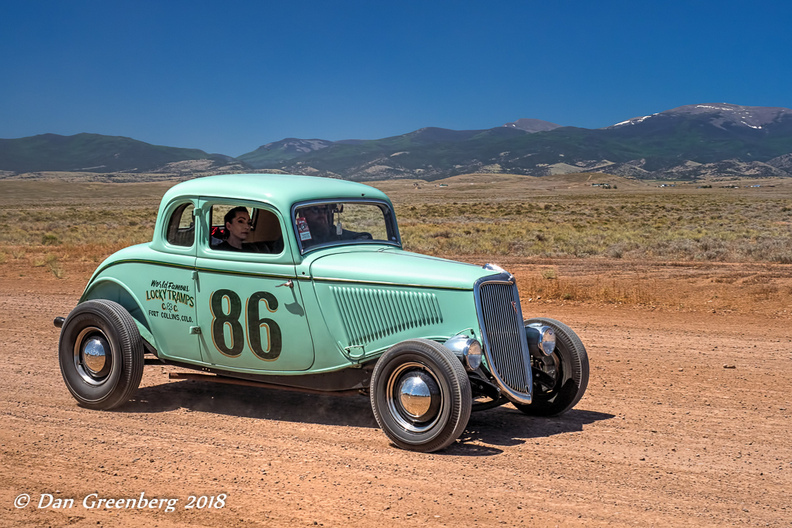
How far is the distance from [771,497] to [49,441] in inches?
219

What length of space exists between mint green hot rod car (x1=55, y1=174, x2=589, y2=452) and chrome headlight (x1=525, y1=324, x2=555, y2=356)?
0.01 m

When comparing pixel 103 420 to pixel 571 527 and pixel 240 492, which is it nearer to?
pixel 240 492

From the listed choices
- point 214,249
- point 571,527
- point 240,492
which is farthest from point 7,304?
point 571,527

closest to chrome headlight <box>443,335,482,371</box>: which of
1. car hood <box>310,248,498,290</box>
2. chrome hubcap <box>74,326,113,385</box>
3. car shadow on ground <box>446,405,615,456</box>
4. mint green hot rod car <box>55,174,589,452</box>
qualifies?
mint green hot rod car <box>55,174,589,452</box>

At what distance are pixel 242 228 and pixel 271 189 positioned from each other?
60cm

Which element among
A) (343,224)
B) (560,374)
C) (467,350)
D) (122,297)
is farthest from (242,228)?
(560,374)

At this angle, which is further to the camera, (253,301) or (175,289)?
(175,289)

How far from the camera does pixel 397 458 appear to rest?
19.0ft

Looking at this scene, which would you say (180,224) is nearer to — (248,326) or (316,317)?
(248,326)

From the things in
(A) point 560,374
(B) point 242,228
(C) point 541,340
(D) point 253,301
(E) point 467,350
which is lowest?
(A) point 560,374

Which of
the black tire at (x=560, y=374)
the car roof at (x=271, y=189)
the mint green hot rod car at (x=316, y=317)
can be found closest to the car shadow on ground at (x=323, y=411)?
the black tire at (x=560, y=374)

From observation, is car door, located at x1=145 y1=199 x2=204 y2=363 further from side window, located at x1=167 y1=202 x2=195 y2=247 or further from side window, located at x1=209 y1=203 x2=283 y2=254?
side window, located at x1=209 y1=203 x2=283 y2=254

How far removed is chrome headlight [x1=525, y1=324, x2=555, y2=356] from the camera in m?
6.67

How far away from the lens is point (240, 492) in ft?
16.5
